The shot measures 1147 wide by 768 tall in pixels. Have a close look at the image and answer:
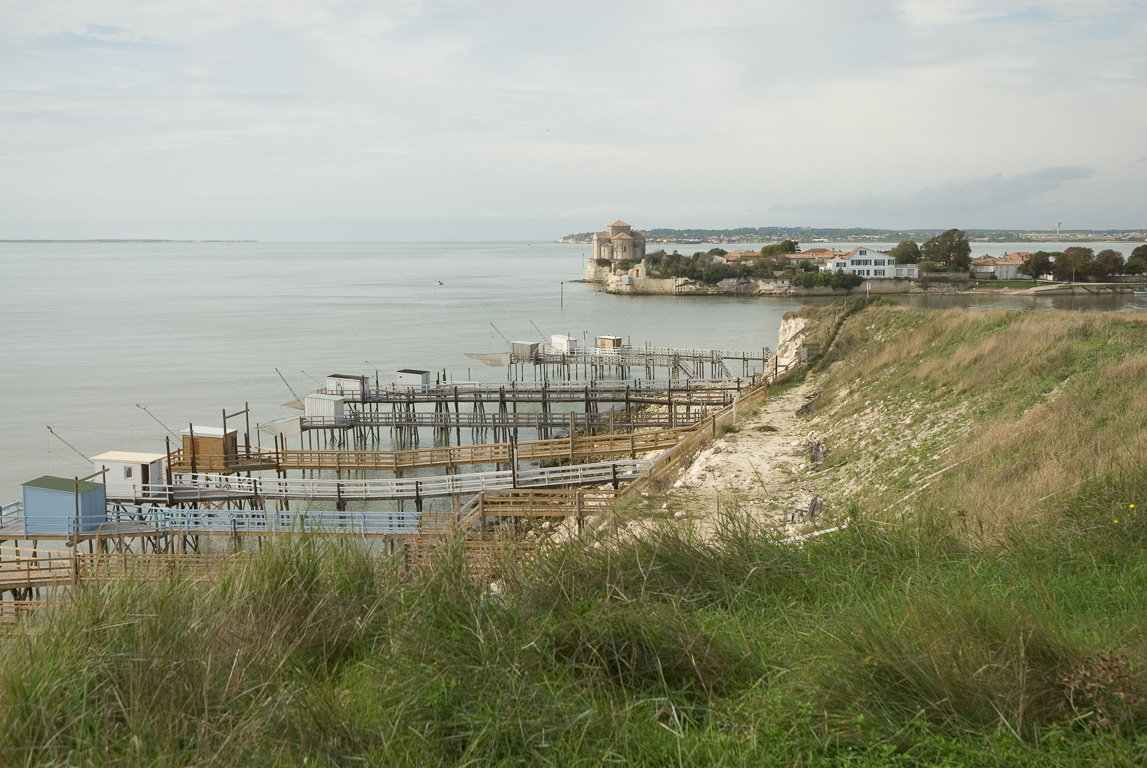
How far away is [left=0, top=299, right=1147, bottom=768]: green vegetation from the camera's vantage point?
4316 millimetres

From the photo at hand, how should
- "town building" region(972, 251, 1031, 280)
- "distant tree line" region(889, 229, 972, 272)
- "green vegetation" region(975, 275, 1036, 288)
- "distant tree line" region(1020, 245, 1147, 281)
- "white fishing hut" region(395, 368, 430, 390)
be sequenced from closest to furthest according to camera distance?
"white fishing hut" region(395, 368, 430, 390) < "distant tree line" region(1020, 245, 1147, 281) < "green vegetation" region(975, 275, 1036, 288) < "town building" region(972, 251, 1031, 280) < "distant tree line" region(889, 229, 972, 272)

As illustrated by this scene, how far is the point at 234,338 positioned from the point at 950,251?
85.3 m

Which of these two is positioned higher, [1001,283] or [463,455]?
[1001,283]

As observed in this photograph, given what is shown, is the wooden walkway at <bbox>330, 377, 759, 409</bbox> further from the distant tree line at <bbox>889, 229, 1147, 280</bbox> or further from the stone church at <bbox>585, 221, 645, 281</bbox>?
the stone church at <bbox>585, 221, 645, 281</bbox>

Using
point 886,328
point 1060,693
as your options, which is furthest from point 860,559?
point 886,328

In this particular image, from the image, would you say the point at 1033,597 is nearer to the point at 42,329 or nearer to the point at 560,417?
the point at 560,417

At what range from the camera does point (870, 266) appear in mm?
112750

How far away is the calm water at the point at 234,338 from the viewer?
139 ft

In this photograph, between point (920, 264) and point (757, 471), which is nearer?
point (757, 471)

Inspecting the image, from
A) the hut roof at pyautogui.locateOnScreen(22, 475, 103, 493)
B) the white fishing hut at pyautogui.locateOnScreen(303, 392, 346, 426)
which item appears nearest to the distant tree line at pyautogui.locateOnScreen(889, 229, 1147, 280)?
the white fishing hut at pyautogui.locateOnScreen(303, 392, 346, 426)

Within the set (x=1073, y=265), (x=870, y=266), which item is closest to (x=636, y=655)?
(x=1073, y=265)

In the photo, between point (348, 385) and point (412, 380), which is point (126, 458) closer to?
point (348, 385)

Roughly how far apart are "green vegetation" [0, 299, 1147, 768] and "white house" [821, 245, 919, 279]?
107m

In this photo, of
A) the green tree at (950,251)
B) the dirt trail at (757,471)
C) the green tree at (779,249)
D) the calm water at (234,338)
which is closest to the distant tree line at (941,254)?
the green tree at (950,251)
